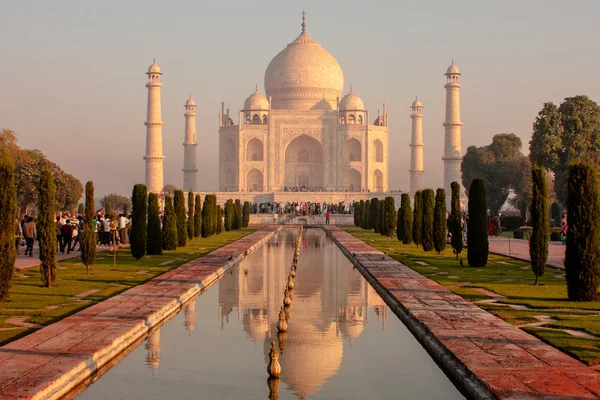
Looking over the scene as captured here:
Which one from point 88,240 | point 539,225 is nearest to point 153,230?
point 88,240

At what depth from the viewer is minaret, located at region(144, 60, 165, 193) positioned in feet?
141

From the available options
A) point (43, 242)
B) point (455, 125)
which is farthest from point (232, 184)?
point (43, 242)

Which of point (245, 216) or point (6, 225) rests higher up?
point (245, 216)

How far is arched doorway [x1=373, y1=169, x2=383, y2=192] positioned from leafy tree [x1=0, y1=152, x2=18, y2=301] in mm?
40524

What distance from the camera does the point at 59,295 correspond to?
9359 mm

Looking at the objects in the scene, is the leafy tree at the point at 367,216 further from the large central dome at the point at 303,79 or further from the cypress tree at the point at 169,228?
the large central dome at the point at 303,79

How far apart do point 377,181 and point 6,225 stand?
1622 inches

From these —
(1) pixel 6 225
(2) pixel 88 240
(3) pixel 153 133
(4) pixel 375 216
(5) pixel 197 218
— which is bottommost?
(2) pixel 88 240

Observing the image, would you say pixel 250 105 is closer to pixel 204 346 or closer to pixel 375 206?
pixel 375 206

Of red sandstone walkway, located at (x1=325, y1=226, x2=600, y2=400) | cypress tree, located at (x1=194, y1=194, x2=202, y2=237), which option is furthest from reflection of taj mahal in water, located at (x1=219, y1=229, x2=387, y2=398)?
cypress tree, located at (x1=194, y1=194, x2=202, y2=237)

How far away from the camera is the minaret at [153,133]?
42.9 metres

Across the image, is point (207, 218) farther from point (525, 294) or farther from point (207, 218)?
point (525, 294)

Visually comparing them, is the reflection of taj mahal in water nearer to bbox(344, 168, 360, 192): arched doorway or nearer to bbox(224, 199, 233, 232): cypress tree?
bbox(224, 199, 233, 232): cypress tree

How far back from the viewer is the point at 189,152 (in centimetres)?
4841
